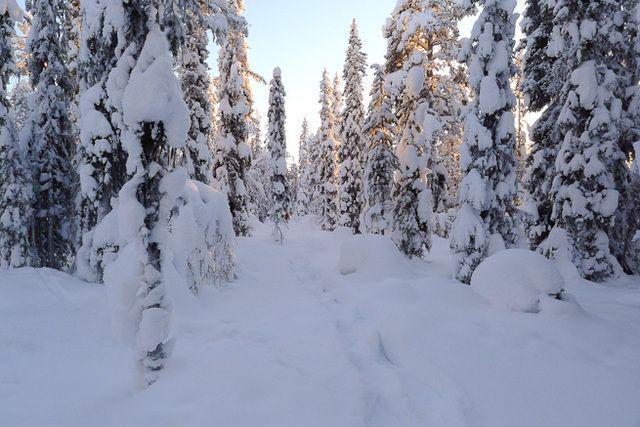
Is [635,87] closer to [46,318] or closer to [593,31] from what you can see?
[593,31]

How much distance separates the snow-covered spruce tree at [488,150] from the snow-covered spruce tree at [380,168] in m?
5.49

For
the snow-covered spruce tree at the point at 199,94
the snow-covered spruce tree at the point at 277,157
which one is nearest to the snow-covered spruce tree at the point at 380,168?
the snow-covered spruce tree at the point at 199,94

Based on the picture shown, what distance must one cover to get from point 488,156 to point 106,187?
9954 mm

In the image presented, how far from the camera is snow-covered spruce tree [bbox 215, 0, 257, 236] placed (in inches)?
790

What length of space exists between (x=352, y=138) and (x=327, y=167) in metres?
7.92

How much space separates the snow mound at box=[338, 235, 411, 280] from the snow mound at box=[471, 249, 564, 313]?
13.8 feet

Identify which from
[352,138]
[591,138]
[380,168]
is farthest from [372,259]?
[352,138]

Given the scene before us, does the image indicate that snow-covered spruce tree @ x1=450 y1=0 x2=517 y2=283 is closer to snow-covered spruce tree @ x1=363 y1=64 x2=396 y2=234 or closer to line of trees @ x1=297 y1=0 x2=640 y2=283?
line of trees @ x1=297 y1=0 x2=640 y2=283

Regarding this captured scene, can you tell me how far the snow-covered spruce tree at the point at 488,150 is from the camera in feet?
36.7

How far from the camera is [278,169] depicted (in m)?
25.0

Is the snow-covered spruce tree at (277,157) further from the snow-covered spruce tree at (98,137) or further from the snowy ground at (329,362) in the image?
the snowy ground at (329,362)

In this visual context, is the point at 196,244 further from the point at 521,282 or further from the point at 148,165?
the point at 521,282

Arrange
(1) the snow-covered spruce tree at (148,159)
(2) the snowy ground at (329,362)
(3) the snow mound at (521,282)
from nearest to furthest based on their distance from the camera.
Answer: (2) the snowy ground at (329,362) → (1) the snow-covered spruce tree at (148,159) → (3) the snow mound at (521,282)

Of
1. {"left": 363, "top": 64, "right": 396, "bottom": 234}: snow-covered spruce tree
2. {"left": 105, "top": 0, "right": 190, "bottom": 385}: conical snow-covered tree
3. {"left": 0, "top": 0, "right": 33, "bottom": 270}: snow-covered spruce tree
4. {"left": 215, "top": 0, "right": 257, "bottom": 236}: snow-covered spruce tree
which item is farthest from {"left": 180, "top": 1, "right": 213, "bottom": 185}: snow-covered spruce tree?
{"left": 105, "top": 0, "right": 190, "bottom": 385}: conical snow-covered tree
